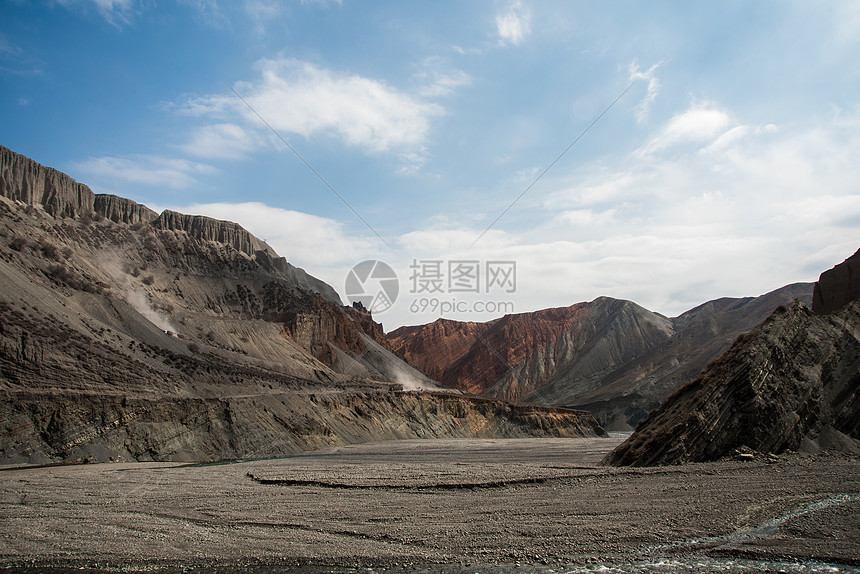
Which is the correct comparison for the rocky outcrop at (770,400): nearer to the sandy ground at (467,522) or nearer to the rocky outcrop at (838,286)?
the sandy ground at (467,522)

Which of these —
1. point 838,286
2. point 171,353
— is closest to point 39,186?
point 171,353

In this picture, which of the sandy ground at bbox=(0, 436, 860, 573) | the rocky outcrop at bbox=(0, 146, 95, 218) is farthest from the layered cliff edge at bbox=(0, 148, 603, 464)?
the sandy ground at bbox=(0, 436, 860, 573)

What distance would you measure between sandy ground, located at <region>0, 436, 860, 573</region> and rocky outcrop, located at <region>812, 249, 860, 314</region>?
1223 centimetres

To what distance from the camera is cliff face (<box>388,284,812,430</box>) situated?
329ft

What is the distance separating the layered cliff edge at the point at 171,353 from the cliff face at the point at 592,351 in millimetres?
32399

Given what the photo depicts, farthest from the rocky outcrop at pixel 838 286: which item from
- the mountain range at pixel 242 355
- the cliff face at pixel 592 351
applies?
the cliff face at pixel 592 351

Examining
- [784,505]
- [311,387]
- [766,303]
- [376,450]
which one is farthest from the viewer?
[766,303]

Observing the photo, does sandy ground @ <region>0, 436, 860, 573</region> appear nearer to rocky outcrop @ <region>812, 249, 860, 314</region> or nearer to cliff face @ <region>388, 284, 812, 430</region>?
rocky outcrop @ <region>812, 249, 860, 314</region>

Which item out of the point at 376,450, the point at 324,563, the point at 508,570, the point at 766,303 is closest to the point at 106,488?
the point at 324,563

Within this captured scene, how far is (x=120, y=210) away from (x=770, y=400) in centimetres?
8412

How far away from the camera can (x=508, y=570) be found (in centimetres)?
858

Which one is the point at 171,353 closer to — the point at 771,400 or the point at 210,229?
the point at 771,400

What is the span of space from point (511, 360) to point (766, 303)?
63.2m

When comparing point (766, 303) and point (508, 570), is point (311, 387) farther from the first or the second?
point (766, 303)
